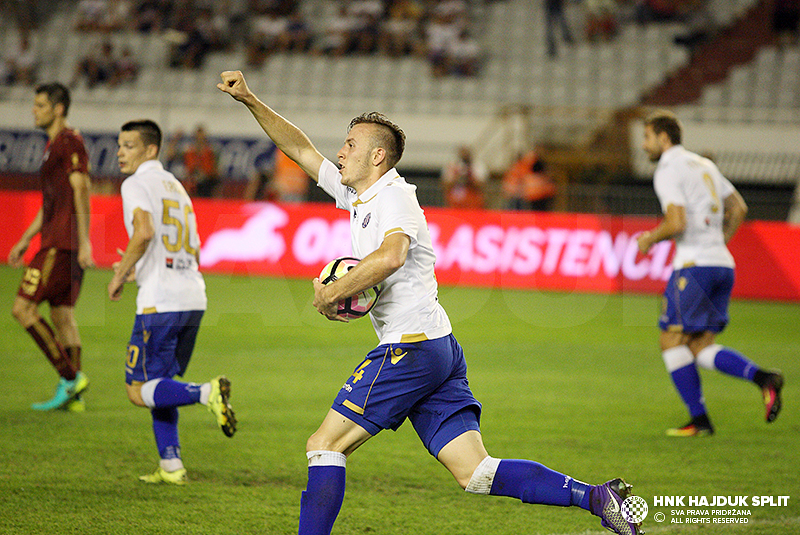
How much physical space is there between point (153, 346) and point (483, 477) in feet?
7.69

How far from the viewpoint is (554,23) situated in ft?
82.5

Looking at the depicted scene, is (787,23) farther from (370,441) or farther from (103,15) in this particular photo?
(370,441)

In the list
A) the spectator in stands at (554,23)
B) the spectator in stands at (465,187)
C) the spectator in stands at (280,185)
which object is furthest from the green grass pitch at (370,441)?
the spectator in stands at (554,23)

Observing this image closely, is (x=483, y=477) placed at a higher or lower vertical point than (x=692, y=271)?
lower

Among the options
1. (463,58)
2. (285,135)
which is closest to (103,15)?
(463,58)

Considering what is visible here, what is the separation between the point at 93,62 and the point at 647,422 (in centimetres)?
2276

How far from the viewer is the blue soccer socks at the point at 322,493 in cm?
358

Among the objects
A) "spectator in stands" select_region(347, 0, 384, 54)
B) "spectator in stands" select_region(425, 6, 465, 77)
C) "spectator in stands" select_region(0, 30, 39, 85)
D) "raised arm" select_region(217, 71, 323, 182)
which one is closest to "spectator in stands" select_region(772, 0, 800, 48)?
"spectator in stands" select_region(425, 6, 465, 77)

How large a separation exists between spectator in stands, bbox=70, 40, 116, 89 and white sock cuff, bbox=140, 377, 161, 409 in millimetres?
22355

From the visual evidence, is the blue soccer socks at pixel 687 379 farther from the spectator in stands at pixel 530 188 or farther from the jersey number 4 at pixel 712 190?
the spectator in stands at pixel 530 188

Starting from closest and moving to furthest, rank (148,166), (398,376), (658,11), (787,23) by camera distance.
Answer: (398,376), (148,166), (787,23), (658,11)

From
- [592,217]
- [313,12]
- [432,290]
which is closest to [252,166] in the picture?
[313,12]

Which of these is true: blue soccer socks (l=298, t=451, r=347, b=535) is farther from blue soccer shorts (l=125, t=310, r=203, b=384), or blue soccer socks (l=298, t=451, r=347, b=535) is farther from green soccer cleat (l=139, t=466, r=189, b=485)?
blue soccer shorts (l=125, t=310, r=203, b=384)

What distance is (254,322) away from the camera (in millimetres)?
11500
